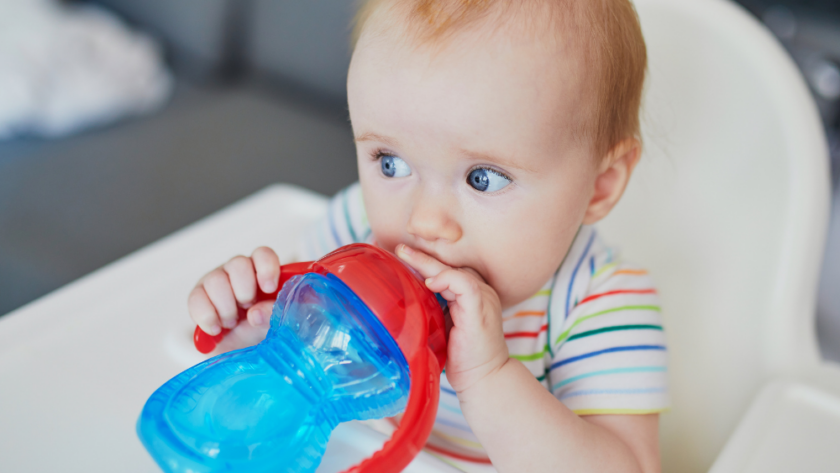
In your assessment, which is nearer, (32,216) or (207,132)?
(32,216)

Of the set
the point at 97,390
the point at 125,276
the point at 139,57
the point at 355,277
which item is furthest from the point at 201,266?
the point at 139,57

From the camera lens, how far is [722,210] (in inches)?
28.1

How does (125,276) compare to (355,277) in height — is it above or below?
below

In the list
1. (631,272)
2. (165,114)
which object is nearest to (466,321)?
(631,272)

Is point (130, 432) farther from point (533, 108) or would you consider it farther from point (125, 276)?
point (533, 108)

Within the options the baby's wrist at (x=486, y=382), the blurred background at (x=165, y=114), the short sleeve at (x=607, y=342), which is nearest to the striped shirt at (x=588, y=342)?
the short sleeve at (x=607, y=342)

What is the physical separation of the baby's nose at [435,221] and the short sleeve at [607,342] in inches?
6.7

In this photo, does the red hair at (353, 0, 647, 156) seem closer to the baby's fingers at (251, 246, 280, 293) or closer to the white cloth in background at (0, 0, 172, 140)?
the baby's fingers at (251, 246, 280, 293)

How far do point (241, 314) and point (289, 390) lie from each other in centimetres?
16

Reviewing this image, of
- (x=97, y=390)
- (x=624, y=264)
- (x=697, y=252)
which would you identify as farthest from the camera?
(x=697, y=252)

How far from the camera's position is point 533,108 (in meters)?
0.44

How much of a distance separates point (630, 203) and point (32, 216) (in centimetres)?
112

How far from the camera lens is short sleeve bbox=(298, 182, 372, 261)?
28.7 inches

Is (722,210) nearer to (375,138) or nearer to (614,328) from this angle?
(614,328)
